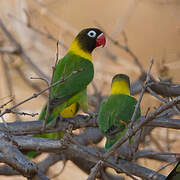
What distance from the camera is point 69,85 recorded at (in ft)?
11.1

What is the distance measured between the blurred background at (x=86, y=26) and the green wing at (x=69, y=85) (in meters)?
1.07

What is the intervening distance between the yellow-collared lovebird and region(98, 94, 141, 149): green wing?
0.37 meters

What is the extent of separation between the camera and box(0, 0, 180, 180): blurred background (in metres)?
5.33

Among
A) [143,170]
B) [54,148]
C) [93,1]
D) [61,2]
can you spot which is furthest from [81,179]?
[93,1]

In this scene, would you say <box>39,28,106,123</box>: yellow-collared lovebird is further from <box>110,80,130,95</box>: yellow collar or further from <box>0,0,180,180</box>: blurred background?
<box>0,0,180,180</box>: blurred background

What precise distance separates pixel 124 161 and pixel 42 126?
702 millimetres

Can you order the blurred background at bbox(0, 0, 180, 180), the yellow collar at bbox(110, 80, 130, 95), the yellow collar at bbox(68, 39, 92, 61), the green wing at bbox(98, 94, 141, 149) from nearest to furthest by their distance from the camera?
1. the green wing at bbox(98, 94, 141, 149)
2. the yellow collar at bbox(110, 80, 130, 95)
3. the yellow collar at bbox(68, 39, 92, 61)
4. the blurred background at bbox(0, 0, 180, 180)

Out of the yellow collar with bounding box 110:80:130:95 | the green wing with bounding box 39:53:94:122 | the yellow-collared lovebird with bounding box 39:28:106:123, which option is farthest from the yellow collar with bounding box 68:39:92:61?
the yellow collar with bounding box 110:80:130:95

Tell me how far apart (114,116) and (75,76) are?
2.66 feet

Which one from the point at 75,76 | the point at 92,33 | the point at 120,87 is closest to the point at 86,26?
the point at 92,33

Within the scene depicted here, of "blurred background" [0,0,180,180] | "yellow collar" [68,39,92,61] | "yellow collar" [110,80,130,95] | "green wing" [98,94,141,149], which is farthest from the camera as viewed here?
"blurred background" [0,0,180,180]

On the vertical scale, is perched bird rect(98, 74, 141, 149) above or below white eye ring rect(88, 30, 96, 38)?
below

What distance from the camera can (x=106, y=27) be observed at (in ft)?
25.1

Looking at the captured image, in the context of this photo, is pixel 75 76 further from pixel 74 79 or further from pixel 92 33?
pixel 92 33
